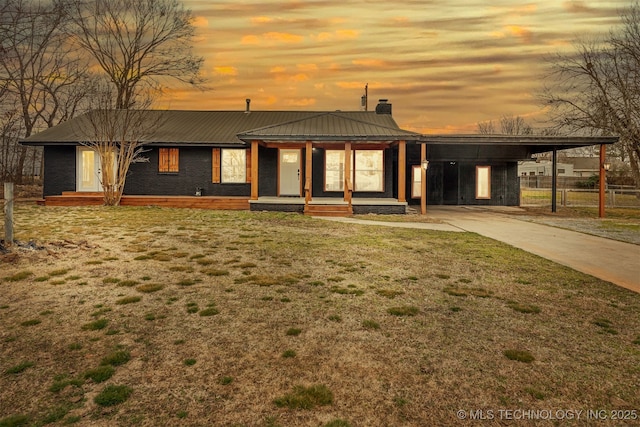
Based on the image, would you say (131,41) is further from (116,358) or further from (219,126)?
(116,358)

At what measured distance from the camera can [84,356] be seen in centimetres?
343

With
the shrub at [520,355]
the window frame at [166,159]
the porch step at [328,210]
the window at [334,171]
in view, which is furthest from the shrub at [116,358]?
the window frame at [166,159]

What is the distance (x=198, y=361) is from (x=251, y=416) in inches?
38.4

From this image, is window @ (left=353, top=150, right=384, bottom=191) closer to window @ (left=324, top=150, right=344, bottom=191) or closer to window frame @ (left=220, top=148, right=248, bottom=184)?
window @ (left=324, top=150, right=344, bottom=191)

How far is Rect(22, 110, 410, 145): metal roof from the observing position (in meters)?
16.1

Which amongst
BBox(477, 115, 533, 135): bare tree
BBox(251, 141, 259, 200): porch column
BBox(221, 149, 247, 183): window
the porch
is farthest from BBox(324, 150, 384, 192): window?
BBox(477, 115, 533, 135): bare tree

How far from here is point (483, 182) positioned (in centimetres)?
2094

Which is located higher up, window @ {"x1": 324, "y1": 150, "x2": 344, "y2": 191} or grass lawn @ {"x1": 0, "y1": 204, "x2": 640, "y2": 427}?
window @ {"x1": 324, "y1": 150, "x2": 344, "y2": 191}

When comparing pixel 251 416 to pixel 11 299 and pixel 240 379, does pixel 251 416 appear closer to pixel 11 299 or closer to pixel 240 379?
pixel 240 379

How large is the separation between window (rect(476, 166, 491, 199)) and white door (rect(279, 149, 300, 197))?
1028 centimetres

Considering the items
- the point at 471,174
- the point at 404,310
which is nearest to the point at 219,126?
the point at 471,174

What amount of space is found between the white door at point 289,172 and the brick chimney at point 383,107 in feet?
20.0

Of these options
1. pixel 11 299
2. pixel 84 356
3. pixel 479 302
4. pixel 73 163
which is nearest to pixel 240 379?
pixel 84 356

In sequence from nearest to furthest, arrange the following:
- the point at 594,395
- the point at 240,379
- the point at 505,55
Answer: the point at 594,395 < the point at 240,379 < the point at 505,55
